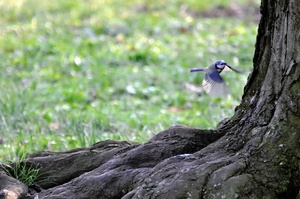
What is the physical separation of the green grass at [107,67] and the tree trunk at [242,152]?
1.33 m

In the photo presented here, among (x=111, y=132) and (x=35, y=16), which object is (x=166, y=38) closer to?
(x=35, y=16)

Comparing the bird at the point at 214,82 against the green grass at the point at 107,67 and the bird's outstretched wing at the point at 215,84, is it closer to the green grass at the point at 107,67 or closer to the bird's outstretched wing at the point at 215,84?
the bird's outstretched wing at the point at 215,84

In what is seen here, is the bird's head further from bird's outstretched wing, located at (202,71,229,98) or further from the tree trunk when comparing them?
the tree trunk

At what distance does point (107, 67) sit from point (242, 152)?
5.39 meters

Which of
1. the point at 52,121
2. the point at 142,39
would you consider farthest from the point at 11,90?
the point at 142,39

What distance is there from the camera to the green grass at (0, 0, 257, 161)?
576cm

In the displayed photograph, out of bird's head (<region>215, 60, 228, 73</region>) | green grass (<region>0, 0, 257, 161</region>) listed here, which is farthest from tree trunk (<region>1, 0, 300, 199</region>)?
green grass (<region>0, 0, 257, 161</region>)

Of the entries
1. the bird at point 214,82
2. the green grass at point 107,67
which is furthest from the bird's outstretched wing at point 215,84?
the green grass at point 107,67

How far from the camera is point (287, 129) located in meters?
3.01

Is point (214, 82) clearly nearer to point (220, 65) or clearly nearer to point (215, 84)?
point (215, 84)

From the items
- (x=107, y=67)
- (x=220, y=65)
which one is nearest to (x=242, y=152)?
(x=220, y=65)

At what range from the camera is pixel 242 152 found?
3084mm

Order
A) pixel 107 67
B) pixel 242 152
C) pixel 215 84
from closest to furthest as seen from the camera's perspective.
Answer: pixel 242 152 → pixel 215 84 → pixel 107 67

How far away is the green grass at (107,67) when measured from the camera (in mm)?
5762
